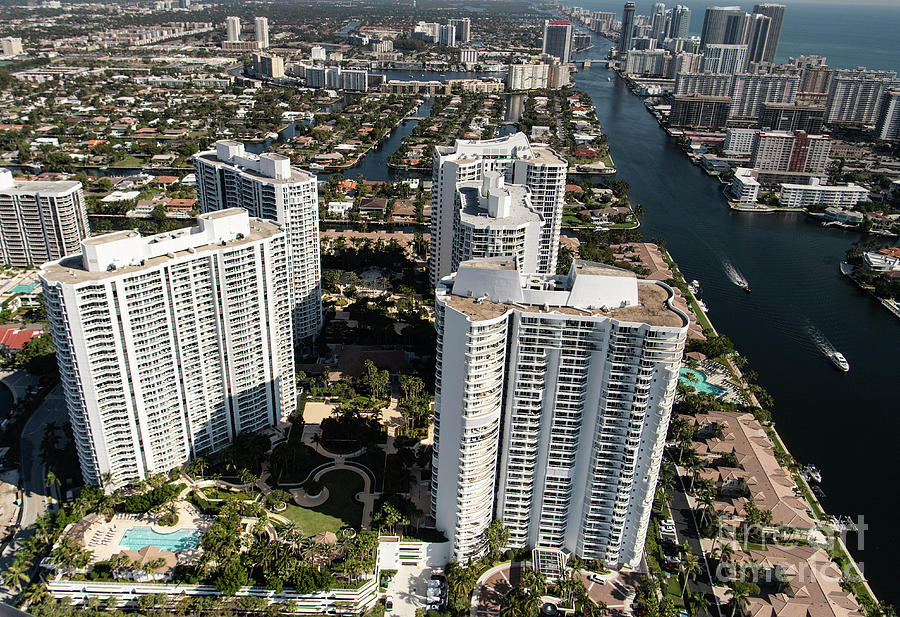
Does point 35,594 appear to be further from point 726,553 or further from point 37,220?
point 37,220

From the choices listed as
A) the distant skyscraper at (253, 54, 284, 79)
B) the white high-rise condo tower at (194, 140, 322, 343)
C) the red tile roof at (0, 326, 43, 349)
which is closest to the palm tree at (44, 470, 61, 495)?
the red tile roof at (0, 326, 43, 349)

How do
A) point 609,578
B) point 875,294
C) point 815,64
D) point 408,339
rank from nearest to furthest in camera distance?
point 609,578
point 408,339
point 875,294
point 815,64

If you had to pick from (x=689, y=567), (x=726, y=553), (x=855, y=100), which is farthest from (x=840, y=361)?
(x=855, y=100)

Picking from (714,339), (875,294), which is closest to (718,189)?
(875,294)

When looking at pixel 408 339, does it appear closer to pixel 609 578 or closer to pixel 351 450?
pixel 351 450

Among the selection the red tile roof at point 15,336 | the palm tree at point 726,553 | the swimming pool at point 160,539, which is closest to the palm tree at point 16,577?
the swimming pool at point 160,539

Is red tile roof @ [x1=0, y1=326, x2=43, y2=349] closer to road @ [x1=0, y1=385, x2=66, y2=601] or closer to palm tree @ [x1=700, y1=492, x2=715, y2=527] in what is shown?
road @ [x1=0, y1=385, x2=66, y2=601]

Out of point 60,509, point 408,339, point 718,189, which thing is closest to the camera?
point 60,509
